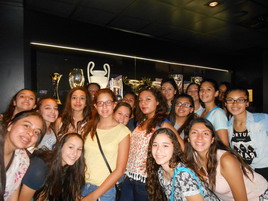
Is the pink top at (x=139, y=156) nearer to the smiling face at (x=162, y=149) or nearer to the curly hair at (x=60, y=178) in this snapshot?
the smiling face at (x=162, y=149)

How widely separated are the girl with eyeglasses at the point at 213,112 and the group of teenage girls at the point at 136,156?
0.01 meters

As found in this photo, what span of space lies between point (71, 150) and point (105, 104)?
1.61ft

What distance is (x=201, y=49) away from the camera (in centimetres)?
482

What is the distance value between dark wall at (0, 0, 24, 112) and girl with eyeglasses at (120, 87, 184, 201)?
1664mm

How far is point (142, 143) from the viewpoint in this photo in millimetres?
1763

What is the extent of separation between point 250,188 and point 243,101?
0.82m

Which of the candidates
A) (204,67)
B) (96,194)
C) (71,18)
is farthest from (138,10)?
(204,67)

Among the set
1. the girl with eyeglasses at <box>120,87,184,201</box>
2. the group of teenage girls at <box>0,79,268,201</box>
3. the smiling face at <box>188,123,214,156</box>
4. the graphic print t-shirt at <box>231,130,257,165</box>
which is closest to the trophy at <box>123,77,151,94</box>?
the group of teenage girls at <box>0,79,268,201</box>

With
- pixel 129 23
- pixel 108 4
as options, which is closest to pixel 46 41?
pixel 108 4

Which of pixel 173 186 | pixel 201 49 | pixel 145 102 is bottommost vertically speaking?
pixel 173 186

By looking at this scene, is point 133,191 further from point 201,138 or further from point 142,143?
point 201,138

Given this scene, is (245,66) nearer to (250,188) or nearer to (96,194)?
(250,188)

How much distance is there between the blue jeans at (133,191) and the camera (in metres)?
1.70

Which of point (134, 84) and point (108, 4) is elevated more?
point (108, 4)
